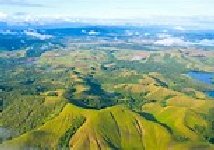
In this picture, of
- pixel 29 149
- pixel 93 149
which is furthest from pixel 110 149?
pixel 29 149

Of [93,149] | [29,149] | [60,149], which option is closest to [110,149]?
[93,149]

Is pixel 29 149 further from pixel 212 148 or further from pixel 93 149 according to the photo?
pixel 212 148

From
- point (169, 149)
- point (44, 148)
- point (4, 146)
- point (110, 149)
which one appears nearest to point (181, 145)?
point (169, 149)

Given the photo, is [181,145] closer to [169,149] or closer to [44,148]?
[169,149]

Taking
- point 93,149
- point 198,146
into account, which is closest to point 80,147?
point 93,149

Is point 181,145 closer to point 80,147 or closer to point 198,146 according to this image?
point 198,146

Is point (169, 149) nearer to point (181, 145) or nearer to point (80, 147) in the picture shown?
point (181, 145)
